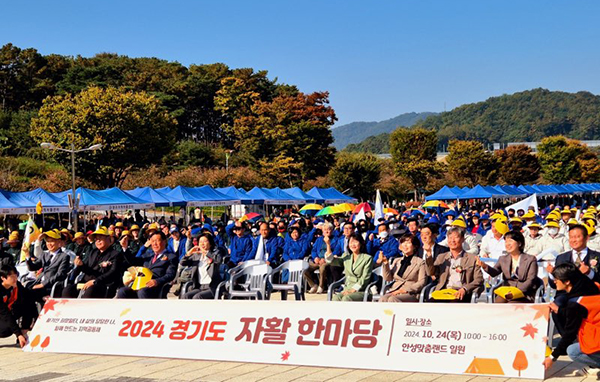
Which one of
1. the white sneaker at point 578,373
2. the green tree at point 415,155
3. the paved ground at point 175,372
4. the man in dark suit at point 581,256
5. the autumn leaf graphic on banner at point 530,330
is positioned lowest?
the paved ground at point 175,372

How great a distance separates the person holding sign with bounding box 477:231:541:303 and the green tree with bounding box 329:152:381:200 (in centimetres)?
5679

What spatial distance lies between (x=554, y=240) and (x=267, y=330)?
6442mm

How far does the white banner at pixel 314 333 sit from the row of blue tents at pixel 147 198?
17.0 meters

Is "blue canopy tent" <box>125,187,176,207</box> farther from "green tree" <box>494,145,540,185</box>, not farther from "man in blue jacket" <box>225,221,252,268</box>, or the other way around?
"green tree" <box>494,145,540,185</box>

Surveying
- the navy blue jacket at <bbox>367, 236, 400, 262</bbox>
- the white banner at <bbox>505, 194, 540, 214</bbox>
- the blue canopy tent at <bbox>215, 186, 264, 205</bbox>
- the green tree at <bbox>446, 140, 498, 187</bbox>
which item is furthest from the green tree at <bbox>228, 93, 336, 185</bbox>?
the navy blue jacket at <bbox>367, 236, 400, 262</bbox>

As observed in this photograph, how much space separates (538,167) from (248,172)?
4750 cm

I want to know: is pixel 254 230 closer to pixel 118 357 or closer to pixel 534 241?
pixel 534 241

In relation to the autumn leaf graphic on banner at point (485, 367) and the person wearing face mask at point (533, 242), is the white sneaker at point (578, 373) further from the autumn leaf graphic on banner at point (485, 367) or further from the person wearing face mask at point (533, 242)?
the person wearing face mask at point (533, 242)

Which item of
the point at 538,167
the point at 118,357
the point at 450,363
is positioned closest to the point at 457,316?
the point at 450,363

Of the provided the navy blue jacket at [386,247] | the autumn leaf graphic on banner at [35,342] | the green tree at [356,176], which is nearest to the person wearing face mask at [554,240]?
the navy blue jacket at [386,247]

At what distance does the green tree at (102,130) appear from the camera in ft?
153

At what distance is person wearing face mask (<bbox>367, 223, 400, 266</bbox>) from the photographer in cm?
1598

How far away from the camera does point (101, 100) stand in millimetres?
47656

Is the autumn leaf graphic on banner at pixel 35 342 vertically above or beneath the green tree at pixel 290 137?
beneath
